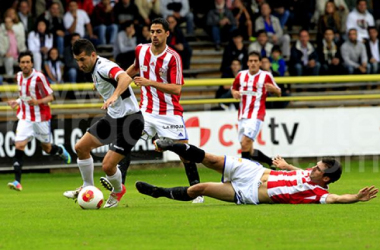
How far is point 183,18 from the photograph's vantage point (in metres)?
20.7

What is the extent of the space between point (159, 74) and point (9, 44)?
819 cm

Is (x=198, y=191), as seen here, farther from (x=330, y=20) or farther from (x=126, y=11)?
(x=330, y=20)

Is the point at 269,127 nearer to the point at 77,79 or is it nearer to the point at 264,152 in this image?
the point at 264,152

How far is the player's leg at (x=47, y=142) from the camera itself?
15062 millimetres

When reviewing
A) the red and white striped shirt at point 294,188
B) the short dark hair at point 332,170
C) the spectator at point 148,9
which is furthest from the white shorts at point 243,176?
the spectator at point 148,9

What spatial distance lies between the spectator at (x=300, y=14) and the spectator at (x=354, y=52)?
1906mm

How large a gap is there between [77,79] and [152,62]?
7594 mm

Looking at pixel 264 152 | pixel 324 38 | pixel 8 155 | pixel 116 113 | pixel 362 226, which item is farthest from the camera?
pixel 324 38

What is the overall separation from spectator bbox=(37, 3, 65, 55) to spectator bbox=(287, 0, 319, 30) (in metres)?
6.20

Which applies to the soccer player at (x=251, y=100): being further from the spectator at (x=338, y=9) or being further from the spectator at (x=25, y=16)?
the spectator at (x=338, y=9)

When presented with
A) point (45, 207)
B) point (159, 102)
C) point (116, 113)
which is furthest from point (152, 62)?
point (45, 207)

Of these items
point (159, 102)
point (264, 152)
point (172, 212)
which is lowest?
point (264, 152)

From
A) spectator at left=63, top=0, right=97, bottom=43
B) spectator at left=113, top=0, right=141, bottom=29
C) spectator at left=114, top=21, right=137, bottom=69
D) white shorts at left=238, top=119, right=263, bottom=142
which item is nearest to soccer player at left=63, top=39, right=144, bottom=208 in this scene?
white shorts at left=238, top=119, right=263, bottom=142

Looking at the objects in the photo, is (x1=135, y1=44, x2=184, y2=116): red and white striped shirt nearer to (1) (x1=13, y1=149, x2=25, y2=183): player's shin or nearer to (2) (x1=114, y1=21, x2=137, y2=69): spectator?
(1) (x1=13, y1=149, x2=25, y2=183): player's shin
